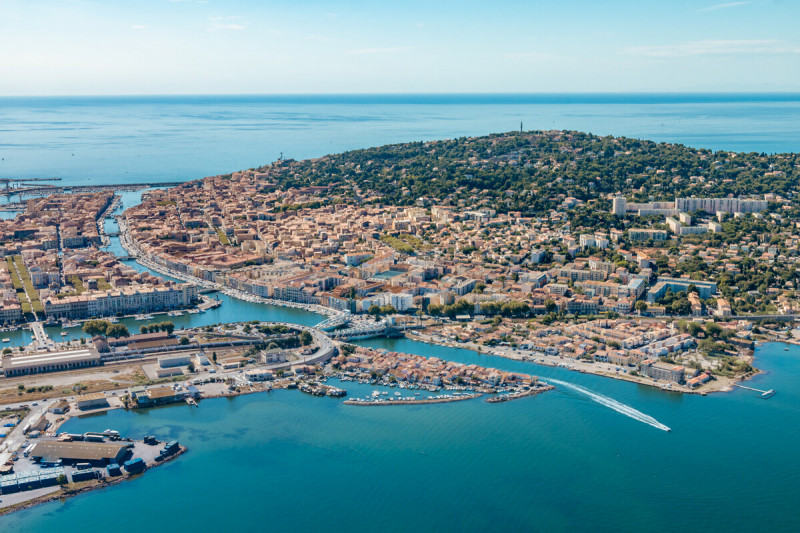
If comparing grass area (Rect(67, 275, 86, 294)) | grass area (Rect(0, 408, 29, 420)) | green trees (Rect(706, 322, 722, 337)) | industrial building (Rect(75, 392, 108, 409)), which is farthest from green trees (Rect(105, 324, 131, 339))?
green trees (Rect(706, 322, 722, 337))

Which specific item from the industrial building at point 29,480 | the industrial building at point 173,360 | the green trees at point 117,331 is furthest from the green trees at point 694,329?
the industrial building at point 29,480

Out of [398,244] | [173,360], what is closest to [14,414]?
[173,360]

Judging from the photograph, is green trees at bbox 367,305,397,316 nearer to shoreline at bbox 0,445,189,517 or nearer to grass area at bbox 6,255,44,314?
grass area at bbox 6,255,44,314

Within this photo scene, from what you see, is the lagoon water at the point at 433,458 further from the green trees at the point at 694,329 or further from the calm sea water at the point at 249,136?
the calm sea water at the point at 249,136

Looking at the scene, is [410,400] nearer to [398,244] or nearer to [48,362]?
[48,362]

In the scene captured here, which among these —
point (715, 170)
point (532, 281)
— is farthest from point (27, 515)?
point (715, 170)

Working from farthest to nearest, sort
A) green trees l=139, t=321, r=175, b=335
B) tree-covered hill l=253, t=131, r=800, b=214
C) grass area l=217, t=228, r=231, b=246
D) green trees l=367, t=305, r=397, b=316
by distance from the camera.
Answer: tree-covered hill l=253, t=131, r=800, b=214, grass area l=217, t=228, r=231, b=246, green trees l=367, t=305, r=397, b=316, green trees l=139, t=321, r=175, b=335

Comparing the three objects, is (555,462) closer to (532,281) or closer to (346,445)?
(346,445)
